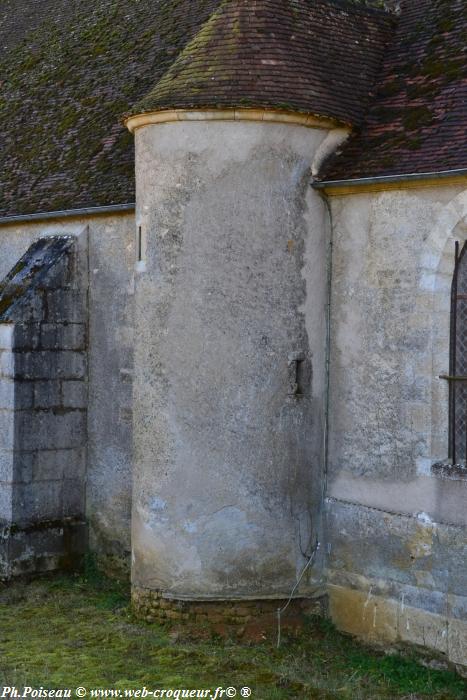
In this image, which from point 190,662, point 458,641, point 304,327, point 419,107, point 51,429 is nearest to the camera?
point 458,641

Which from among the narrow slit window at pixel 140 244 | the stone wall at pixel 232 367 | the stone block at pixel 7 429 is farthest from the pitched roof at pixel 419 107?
the stone block at pixel 7 429

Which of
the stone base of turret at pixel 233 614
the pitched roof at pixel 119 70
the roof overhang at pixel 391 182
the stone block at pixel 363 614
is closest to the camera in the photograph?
the roof overhang at pixel 391 182

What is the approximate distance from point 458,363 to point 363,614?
2547 mm

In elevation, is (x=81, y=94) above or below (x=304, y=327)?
above

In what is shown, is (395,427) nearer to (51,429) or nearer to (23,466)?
(51,429)

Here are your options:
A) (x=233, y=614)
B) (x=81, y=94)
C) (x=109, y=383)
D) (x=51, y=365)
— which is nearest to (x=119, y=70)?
(x=81, y=94)

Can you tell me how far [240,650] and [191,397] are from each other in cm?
240

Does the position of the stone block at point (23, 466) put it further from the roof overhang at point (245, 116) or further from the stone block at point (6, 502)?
the roof overhang at point (245, 116)

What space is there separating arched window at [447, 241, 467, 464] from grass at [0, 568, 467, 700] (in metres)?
1.98

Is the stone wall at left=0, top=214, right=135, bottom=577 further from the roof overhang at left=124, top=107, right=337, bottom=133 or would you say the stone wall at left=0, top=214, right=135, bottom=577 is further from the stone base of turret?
the roof overhang at left=124, top=107, right=337, bottom=133

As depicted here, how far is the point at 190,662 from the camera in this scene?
29.4ft

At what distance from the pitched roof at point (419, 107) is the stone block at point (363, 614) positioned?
13.0ft

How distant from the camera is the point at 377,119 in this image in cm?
1016

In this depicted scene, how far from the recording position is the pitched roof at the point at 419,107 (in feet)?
30.1
